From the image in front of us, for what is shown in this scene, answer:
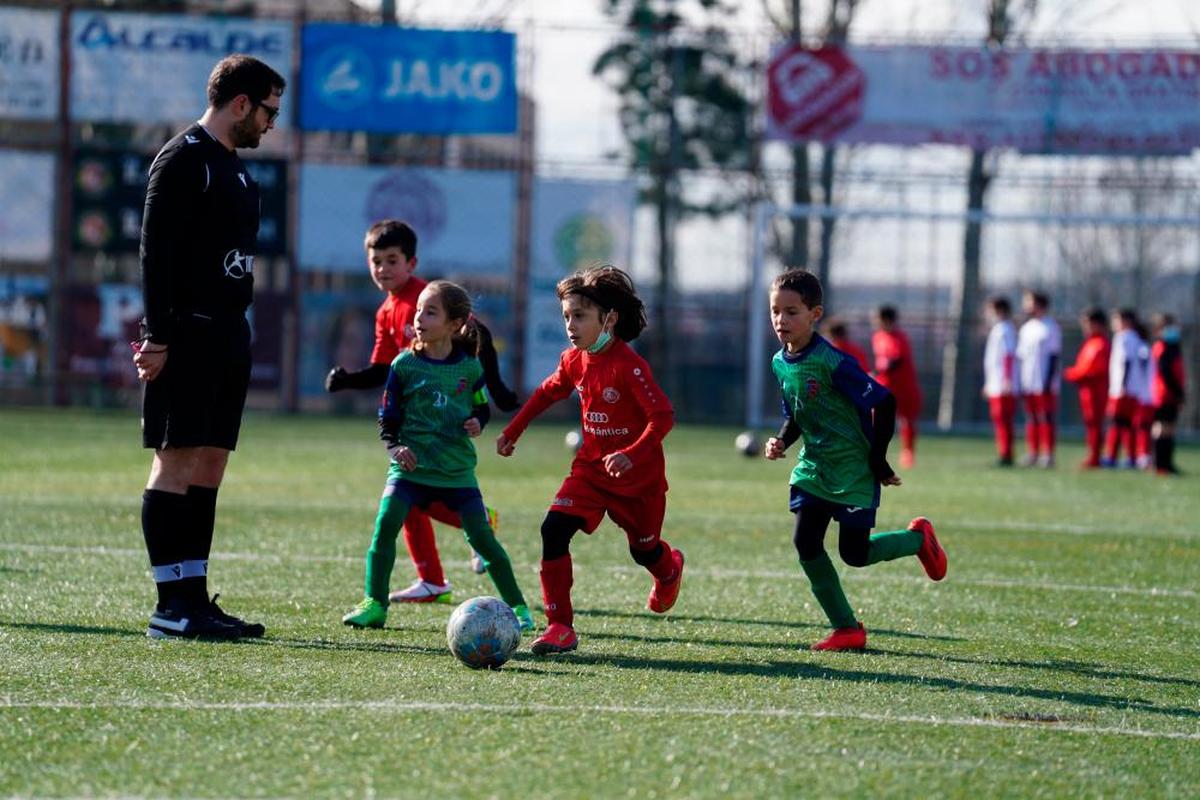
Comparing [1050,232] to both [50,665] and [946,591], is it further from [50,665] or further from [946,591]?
[50,665]

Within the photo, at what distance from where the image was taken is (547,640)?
647cm

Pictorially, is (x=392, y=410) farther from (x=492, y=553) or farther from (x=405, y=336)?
(x=405, y=336)

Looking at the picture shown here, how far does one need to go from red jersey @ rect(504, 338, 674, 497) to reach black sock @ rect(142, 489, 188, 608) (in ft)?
4.57

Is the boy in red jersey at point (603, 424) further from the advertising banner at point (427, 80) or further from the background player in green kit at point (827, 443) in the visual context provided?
the advertising banner at point (427, 80)

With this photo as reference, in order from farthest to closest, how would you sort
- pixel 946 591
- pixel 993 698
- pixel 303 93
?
pixel 303 93 → pixel 946 591 → pixel 993 698

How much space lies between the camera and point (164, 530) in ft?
22.1

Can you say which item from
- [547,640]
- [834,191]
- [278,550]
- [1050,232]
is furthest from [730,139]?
[547,640]

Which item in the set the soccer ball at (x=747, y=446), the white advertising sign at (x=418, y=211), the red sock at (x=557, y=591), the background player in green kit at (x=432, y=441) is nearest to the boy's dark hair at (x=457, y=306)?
the background player in green kit at (x=432, y=441)

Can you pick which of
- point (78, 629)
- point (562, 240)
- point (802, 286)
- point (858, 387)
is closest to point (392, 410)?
point (78, 629)

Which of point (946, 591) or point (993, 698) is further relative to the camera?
point (946, 591)

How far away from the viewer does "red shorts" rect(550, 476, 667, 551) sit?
6766 mm

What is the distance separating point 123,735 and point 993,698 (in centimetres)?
278

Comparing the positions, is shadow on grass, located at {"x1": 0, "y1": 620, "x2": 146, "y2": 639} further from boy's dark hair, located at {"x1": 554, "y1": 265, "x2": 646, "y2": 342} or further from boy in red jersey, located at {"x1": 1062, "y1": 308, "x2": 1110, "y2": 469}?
boy in red jersey, located at {"x1": 1062, "y1": 308, "x2": 1110, "y2": 469}

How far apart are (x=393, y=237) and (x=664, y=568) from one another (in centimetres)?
206
